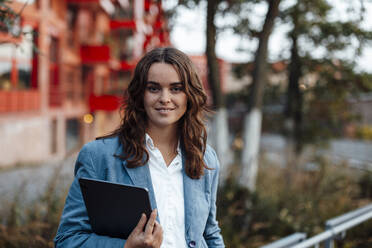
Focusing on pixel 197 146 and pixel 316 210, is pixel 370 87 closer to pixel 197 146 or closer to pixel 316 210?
pixel 316 210

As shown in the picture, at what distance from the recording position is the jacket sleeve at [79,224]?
1.37 metres

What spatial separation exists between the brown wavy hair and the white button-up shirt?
0.20 ft

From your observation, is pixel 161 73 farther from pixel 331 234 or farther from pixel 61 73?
pixel 61 73

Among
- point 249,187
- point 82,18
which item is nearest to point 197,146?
point 249,187

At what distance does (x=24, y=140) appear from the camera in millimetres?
12945

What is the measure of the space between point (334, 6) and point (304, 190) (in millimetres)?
3190

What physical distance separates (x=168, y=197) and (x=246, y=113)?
4.25 metres

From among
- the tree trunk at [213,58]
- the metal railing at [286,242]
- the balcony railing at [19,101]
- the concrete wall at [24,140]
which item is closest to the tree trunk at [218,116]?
the tree trunk at [213,58]

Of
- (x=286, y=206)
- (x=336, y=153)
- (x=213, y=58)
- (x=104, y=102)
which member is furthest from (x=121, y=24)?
(x=286, y=206)

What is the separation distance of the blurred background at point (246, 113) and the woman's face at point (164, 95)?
871 mm

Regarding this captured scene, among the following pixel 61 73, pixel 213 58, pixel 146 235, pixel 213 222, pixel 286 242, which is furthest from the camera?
pixel 61 73

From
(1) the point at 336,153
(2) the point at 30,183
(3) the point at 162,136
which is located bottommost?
(1) the point at 336,153

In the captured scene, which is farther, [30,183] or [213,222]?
[30,183]

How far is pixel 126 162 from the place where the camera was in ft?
4.88
